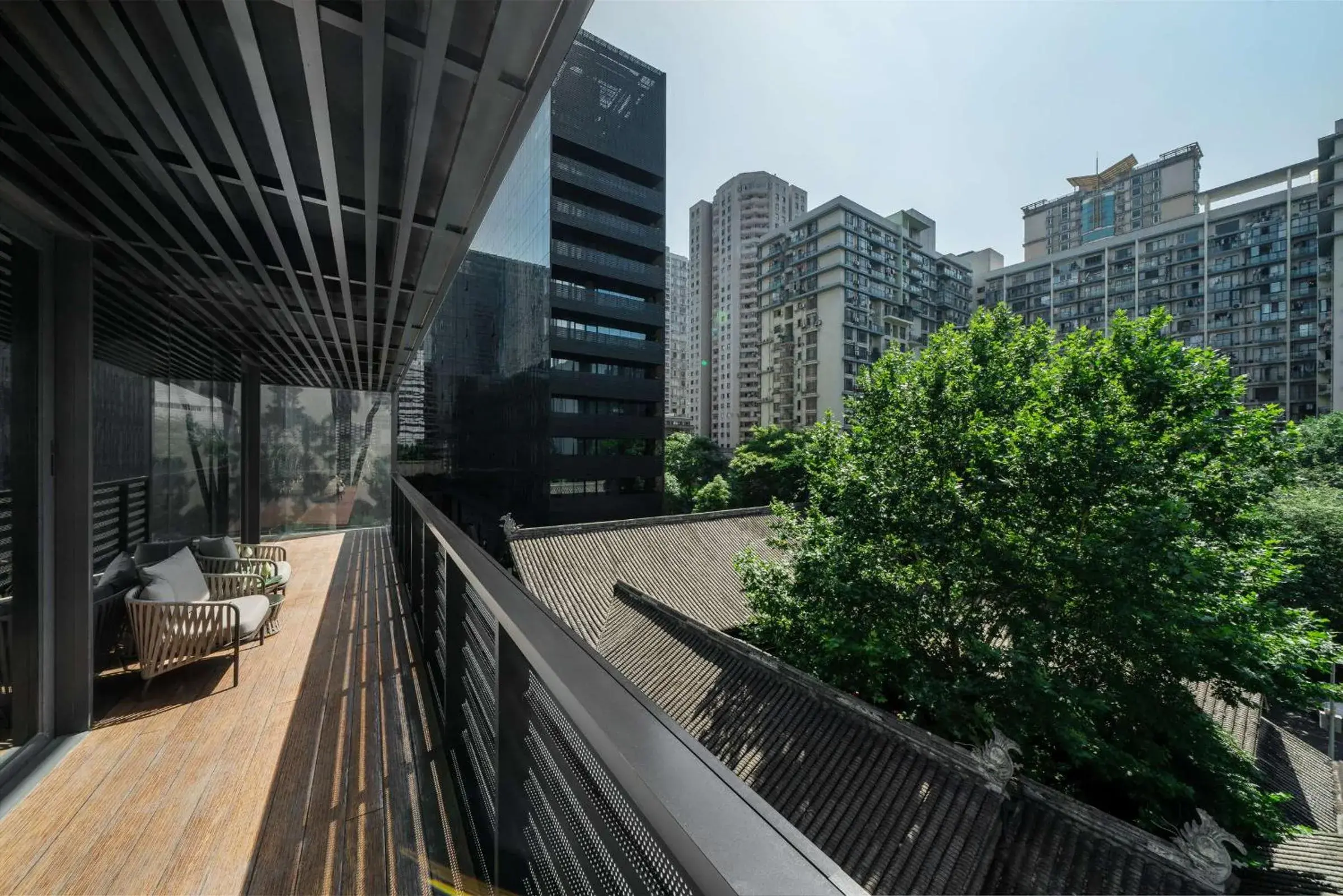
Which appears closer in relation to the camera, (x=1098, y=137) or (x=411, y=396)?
(x=411, y=396)

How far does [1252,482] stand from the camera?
803 cm

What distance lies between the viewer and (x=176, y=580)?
9.77ft

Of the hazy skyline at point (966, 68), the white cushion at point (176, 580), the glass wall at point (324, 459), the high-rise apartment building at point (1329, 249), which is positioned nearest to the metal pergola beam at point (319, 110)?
the hazy skyline at point (966, 68)

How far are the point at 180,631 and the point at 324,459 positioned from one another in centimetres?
788

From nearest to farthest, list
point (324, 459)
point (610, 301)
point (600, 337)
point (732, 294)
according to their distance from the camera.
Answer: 1. point (324, 459)
2. point (600, 337)
3. point (610, 301)
4. point (732, 294)

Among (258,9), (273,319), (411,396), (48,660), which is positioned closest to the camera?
(258,9)

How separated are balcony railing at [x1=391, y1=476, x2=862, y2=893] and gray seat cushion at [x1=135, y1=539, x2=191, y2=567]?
3016mm

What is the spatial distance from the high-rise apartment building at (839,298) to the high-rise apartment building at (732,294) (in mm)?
8730

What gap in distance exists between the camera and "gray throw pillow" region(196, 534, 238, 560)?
13.3 feet

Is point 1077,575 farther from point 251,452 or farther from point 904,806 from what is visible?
point 251,452

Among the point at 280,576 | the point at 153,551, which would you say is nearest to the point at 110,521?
the point at 153,551

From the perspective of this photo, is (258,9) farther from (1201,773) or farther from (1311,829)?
(1311,829)

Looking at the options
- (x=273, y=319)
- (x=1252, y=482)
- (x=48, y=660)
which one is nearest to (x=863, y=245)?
(x=1252, y=482)

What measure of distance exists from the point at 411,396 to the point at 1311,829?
22604 mm
